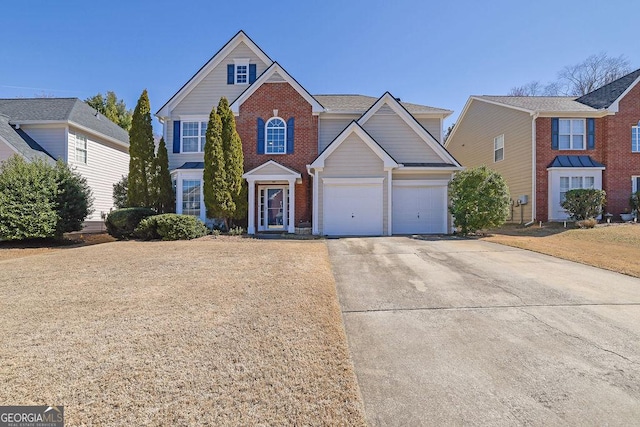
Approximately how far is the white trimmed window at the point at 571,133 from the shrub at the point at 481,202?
7.61 m

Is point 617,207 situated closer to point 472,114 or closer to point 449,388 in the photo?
point 472,114

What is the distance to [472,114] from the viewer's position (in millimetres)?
23594

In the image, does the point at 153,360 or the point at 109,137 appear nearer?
the point at 153,360

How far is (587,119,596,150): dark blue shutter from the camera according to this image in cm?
1752

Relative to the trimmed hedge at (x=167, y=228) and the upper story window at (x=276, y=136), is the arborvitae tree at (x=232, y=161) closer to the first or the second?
the upper story window at (x=276, y=136)

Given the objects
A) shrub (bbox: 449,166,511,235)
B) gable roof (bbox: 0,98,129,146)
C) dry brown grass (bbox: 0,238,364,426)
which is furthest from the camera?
gable roof (bbox: 0,98,129,146)

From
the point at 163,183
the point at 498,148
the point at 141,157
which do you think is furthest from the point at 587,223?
the point at 141,157

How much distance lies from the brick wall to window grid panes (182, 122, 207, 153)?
2.52 meters

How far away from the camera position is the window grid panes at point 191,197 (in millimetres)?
15750

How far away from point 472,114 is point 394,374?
81.7 feet

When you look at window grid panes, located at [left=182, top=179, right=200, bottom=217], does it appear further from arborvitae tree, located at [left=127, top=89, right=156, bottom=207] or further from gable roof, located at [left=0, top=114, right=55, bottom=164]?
gable roof, located at [left=0, top=114, right=55, bottom=164]

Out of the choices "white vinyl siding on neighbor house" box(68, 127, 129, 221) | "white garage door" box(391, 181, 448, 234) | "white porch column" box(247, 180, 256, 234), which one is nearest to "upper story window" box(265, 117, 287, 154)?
"white porch column" box(247, 180, 256, 234)

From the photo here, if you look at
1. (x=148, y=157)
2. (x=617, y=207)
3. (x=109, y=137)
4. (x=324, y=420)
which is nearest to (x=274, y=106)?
(x=148, y=157)

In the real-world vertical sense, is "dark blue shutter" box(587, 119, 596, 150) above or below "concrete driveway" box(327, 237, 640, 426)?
above
